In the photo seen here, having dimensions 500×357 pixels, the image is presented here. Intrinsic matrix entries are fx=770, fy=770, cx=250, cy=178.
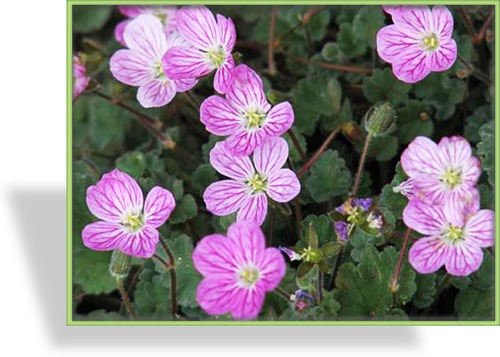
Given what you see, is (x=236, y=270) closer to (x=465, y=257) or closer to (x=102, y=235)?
(x=102, y=235)

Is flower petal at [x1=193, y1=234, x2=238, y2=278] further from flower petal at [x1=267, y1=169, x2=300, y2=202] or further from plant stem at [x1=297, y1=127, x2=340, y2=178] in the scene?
plant stem at [x1=297, y1=127, x2=340, y2=178]

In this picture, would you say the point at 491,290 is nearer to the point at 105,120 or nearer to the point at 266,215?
the point at 266,215

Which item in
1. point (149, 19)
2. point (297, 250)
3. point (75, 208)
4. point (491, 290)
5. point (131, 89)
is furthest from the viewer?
point (131, 89)

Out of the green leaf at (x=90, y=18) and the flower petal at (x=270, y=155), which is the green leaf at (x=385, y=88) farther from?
the green leaf at (x=90, y=18)

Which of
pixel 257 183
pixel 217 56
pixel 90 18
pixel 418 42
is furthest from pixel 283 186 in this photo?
pixel 90 18

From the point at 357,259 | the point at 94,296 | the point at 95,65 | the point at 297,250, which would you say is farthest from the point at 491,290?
the point at 95,65

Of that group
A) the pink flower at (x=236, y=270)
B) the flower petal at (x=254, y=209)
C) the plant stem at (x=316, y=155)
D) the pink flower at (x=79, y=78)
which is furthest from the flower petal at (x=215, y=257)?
the pink flower at (x=79, y=78)
